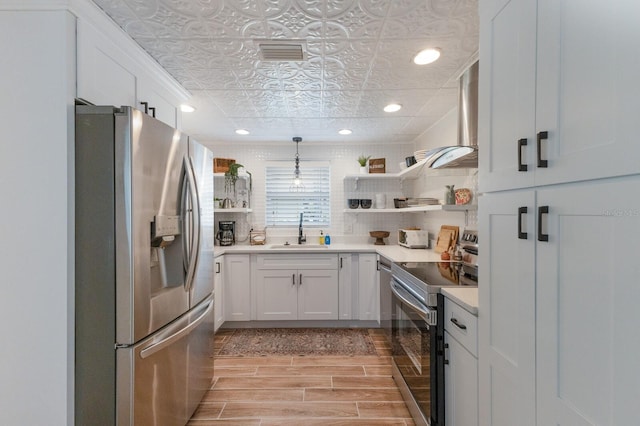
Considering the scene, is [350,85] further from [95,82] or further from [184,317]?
[184,317]

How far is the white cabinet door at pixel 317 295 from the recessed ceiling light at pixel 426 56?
7.68 ft

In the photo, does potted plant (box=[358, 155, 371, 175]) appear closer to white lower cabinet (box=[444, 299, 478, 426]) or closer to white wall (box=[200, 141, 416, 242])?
white wall (box=[200, 141, 416, 242])

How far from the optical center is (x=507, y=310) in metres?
1.08

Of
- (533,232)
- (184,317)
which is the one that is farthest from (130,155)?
(533,232)

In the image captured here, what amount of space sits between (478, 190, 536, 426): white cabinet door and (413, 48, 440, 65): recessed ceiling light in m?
1.07

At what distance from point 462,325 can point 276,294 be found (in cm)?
242

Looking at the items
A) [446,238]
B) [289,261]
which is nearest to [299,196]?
[289,261]

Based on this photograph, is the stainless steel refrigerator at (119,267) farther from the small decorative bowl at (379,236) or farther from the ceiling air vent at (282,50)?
the small decorative bowl at (379,236)

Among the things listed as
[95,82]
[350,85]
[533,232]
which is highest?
[350,85]

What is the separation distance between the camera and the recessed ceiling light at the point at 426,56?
1.83 m

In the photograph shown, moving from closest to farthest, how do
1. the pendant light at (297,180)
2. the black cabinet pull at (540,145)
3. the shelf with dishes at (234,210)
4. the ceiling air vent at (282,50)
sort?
the black cabinet pull at (540,145) < the ceiling air vent at (282,50) < the shelf with dishes at (234,210) < the pendant light at (297,180)

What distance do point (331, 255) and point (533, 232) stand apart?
2.66 meters
